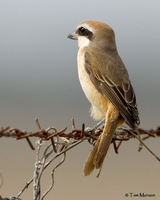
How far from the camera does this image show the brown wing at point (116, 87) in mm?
4348

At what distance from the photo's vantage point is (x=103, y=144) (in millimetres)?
4004

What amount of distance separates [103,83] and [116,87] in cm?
15

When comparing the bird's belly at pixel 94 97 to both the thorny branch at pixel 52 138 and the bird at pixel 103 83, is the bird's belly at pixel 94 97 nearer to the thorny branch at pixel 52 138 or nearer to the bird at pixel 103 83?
the bird at pixel 103 83

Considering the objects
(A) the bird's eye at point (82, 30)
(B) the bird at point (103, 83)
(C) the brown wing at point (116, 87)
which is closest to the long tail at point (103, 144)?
(B) the bird at point (103, 83)

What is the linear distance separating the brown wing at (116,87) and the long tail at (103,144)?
101 millimetres

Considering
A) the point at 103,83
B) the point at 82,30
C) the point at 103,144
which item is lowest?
the point at 103,144

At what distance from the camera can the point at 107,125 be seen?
4316 mm

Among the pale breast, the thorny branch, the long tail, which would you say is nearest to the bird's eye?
the pale breast

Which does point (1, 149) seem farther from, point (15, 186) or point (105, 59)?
point (105, 59)

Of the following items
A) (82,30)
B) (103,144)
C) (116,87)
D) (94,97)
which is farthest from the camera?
(82,30)

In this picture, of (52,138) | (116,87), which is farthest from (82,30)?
(52,138)

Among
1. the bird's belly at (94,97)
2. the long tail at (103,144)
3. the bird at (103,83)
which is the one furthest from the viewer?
the bird's belly at (94,97)

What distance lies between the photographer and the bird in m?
4.14

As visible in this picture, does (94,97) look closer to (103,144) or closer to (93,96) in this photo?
(93,96)
